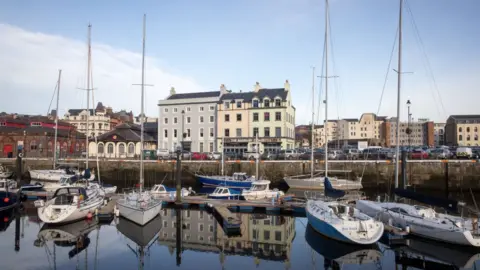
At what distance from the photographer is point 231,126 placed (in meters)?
62.0

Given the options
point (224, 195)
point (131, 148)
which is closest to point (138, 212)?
point (224, 195)

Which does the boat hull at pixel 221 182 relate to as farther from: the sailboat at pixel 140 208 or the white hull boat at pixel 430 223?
the white hull boat at pixel 430 223

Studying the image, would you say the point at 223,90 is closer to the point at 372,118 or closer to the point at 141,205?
the point at 141,205

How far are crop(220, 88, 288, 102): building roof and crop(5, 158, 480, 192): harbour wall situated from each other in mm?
17396

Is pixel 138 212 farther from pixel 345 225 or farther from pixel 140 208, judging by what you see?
pixel 345 225

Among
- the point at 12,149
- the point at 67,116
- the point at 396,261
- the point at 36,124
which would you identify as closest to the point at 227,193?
the point at 396,261

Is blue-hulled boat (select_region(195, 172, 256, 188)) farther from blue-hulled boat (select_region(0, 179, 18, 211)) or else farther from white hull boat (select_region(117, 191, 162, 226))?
blue-hulled boat (select_region(0, 179, 18, 211))

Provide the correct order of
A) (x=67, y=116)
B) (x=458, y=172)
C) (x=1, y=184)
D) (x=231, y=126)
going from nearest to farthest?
(x=1, y=184) < (x=458, y=172) < (x=231, y=126) < (x=67, y=116)

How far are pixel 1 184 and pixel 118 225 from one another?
1613 centimetres

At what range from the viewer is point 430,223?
19.6m

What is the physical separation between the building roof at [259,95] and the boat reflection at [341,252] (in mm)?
42809

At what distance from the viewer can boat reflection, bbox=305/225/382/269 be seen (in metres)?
16.8

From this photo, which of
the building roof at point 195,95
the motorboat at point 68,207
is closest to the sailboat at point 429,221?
the motorboat at point 68,207

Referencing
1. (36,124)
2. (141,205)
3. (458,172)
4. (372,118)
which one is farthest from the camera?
(372,118)
